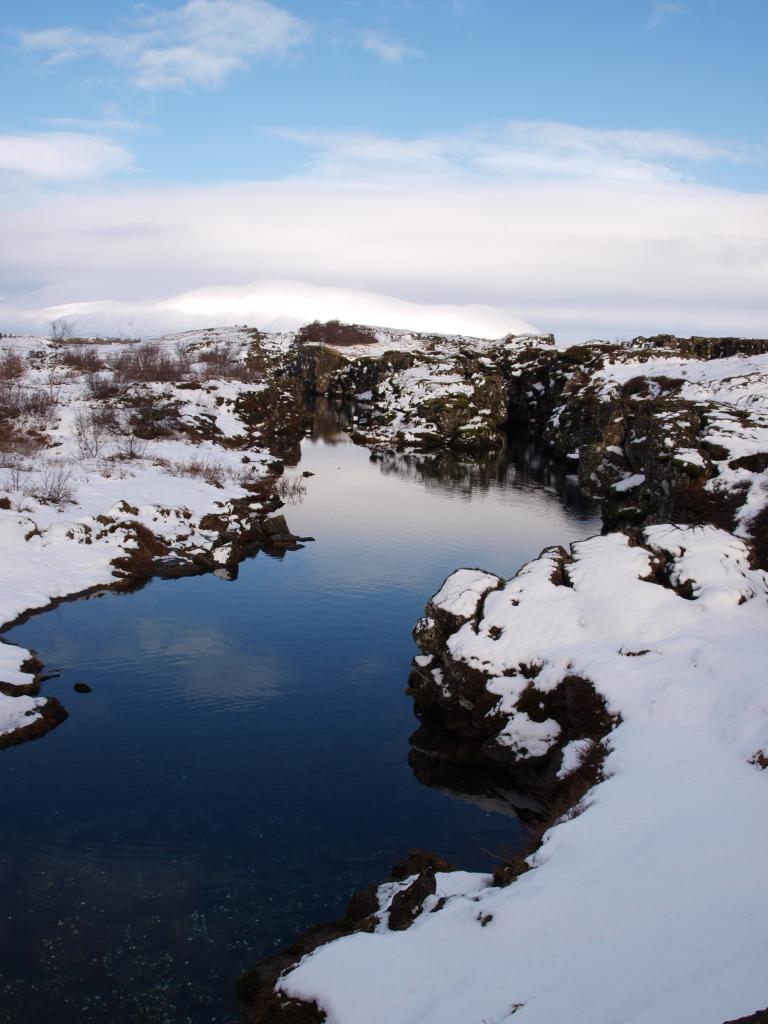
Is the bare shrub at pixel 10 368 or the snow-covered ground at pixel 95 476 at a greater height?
the bare shrub at pixel 10 368

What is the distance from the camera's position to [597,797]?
16906 mm

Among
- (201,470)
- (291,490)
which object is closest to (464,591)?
(291,490)

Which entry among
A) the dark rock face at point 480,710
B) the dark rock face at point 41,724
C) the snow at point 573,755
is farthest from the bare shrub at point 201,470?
the snow at point 573,755

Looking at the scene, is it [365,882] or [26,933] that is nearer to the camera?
[26,933]

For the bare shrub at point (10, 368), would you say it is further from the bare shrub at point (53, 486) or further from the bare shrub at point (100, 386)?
the bare shrub at point (53, 486)

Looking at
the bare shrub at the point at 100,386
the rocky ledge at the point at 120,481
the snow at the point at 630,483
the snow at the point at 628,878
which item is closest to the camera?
the snow at the point at 628,878

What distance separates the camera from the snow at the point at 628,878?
1016 cm

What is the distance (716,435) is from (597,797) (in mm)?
37908

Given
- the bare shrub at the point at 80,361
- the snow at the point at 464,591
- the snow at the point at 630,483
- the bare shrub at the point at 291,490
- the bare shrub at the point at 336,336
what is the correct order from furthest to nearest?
1. the bare shrub at the point at 336,336
2. the bare shrub at the point at 80,361
3. the bare shrub at the point at 291,490
4. the snow at the point at 630,483
5. the snow at the point at 464,591

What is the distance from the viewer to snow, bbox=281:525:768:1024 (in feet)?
33.3

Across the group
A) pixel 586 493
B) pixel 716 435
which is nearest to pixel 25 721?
pixel 716 435

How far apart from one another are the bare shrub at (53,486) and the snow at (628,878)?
97.7 ft

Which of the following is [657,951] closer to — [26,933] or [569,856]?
[569,856]

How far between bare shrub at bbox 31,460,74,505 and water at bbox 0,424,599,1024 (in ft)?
34.3
